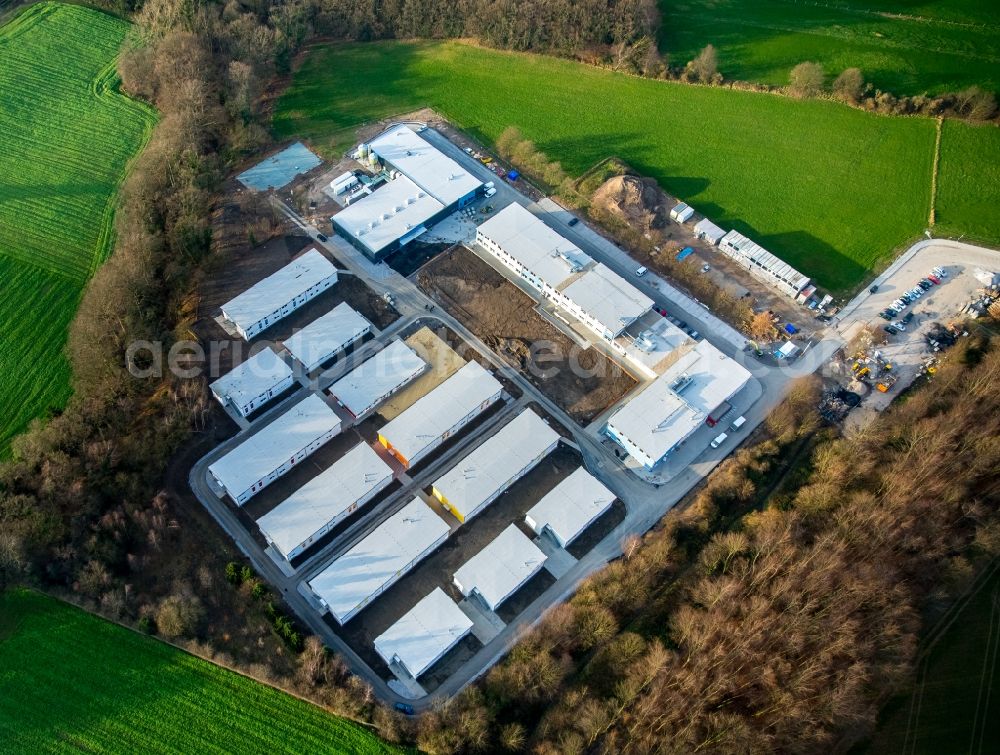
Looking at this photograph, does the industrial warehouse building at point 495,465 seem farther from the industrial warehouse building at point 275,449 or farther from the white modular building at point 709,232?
the white modular building at point 709,232

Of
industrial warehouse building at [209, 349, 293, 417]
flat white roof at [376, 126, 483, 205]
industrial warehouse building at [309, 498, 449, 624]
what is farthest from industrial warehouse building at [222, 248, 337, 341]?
industrial warehouse building at [309, 498, 449, 624]

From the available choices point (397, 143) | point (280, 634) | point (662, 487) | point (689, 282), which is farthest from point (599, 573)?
point (397, 143)

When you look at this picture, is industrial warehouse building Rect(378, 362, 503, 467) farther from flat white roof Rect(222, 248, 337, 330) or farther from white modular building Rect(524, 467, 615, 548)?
flat white roof Rect(222, 248, 337, 330)

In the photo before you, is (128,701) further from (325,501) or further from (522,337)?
(522,337)

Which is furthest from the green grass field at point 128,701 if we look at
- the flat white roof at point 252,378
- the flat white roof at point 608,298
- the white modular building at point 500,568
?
the flat white roof at point 608,298

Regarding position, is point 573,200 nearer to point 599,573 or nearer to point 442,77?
point 442,77

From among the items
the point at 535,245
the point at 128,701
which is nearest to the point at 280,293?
the point at 535,245
